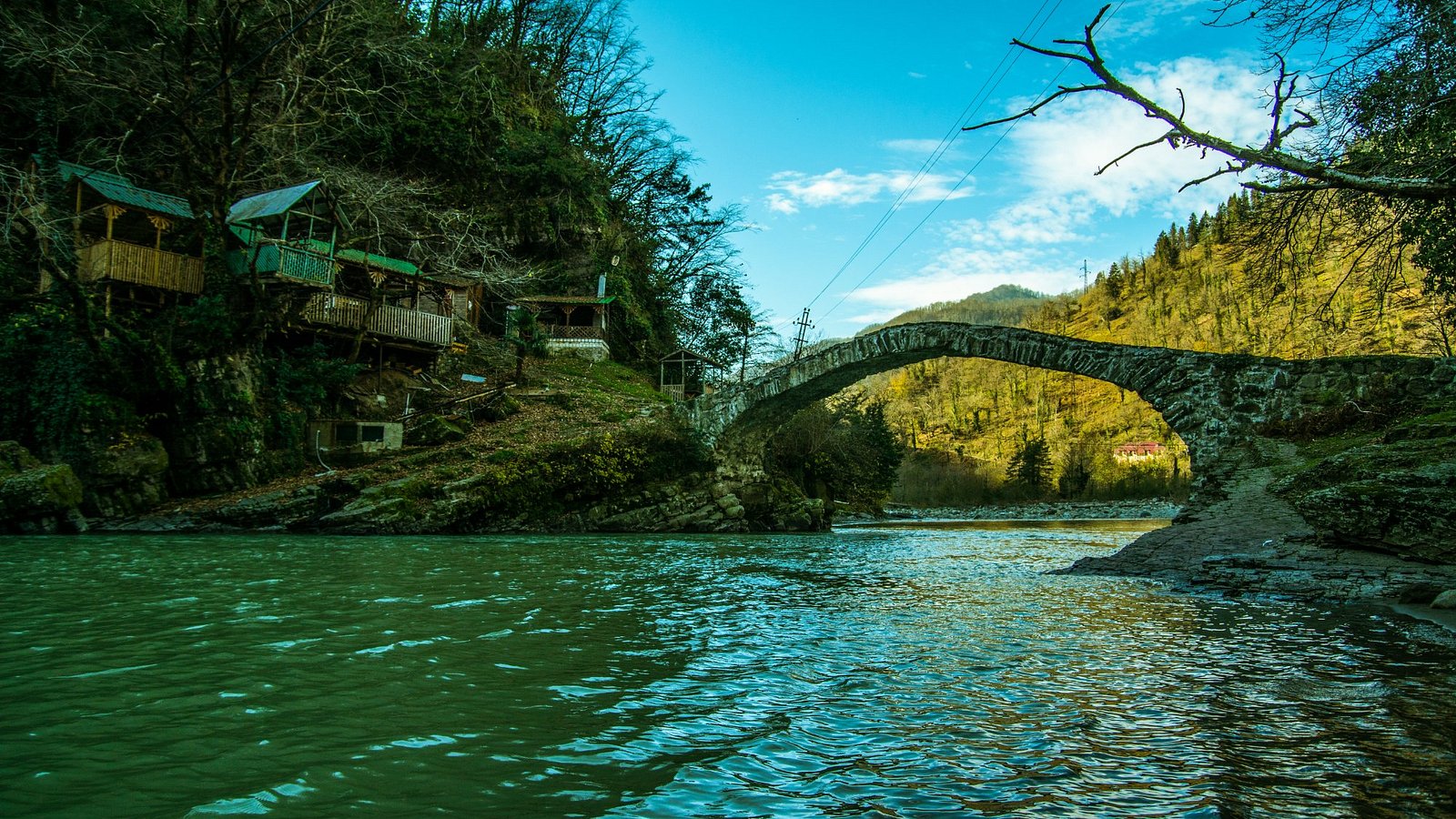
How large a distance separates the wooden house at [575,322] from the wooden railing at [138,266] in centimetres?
1548

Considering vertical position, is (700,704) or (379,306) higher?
(379,306)

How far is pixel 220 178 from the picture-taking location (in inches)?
712

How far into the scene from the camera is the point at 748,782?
9.01ft

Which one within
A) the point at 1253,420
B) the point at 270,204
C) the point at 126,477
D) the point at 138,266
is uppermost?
the point at 270,204

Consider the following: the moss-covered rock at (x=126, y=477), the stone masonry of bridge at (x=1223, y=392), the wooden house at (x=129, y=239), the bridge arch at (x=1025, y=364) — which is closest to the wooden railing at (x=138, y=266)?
the wooden house at (x=129, y=239)

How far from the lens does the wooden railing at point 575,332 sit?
35.9m

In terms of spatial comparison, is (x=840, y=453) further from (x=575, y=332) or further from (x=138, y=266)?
(x=138, y=266)

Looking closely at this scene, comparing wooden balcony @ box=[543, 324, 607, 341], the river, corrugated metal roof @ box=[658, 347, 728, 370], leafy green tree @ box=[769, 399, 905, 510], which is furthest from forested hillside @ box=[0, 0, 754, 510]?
leafy green tree @ box=[769, 399, 905, 510]

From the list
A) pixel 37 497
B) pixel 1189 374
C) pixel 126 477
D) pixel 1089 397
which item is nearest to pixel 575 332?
pixel 126 477

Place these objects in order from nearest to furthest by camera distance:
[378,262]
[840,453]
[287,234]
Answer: [287,234] → [378,262] → [840,453]

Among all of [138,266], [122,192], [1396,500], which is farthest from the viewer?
[122,192]

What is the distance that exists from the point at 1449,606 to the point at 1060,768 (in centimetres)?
555

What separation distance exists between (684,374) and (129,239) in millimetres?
22624

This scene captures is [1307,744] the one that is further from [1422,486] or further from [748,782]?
[1422,486]
